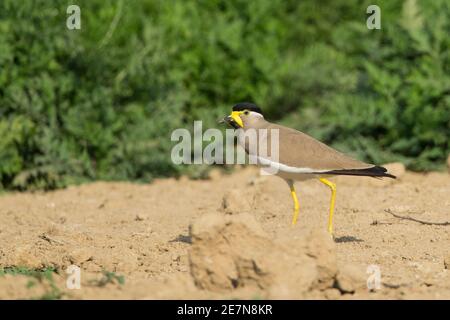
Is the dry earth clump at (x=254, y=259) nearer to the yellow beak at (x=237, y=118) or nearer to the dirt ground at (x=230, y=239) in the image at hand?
the dirt ground at (x=230, y=239)

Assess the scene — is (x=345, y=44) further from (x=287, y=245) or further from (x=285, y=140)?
(x=287, y=245)

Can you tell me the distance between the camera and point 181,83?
11688 mm

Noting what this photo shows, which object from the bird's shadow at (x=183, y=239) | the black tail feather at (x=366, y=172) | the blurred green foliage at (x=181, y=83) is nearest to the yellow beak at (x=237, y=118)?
the black tail feather at (x=366, y=172)

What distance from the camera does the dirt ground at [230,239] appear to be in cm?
579

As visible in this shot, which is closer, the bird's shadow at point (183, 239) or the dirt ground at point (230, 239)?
the dirt ground at point (230, 239)

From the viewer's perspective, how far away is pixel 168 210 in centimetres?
927

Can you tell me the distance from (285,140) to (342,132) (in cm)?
381

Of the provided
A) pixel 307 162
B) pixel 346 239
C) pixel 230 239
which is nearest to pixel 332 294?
pixel 230 239

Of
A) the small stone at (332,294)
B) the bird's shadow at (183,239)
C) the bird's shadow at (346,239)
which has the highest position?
the bird's shadow at (346,239)

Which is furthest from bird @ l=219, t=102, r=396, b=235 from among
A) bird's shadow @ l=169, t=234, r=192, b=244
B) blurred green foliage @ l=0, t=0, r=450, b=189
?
blurred green foliage @ l=0, t=0, r=450, b=189

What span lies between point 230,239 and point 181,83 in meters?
6.01

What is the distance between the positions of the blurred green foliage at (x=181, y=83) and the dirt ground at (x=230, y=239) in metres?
0.47
